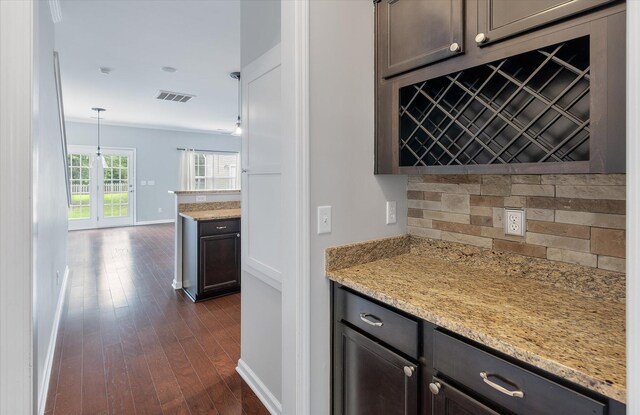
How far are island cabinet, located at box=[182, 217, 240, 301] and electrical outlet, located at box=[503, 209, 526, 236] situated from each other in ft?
10.2

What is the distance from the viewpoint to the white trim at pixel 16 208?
0.86 metres

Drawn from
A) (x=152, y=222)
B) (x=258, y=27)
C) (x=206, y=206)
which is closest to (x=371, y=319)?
(x=258, y=27)

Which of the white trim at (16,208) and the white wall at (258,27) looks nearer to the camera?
the white trim at (16,208)

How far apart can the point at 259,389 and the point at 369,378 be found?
3.54ft

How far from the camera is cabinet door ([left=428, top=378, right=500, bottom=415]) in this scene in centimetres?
97

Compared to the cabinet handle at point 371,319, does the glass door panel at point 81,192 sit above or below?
above

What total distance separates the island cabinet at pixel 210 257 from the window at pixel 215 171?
6115 millimetres

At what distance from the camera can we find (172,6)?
289 centimetres

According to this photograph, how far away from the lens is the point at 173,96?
19.5 feet

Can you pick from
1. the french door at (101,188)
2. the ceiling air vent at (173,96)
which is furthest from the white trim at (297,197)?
the french door at (101,188)

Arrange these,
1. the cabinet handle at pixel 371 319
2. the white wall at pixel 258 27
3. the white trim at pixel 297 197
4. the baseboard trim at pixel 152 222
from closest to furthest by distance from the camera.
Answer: the cabinet handle at pixel 371 319 → the white trim at pixel 297 197 → the white wall at pixel 258 27 → the baseboard trim at pixel 152 222

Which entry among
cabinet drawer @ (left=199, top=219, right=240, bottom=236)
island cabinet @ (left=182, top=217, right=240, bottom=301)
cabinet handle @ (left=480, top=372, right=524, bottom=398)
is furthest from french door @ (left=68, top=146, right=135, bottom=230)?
cabinet handle @ (left=480, top=372, right=524, bottom=398)

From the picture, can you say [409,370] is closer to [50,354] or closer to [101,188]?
[50,354]

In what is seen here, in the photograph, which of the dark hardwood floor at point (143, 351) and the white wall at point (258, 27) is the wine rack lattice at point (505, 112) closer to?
the white wall at point (258, 27)
